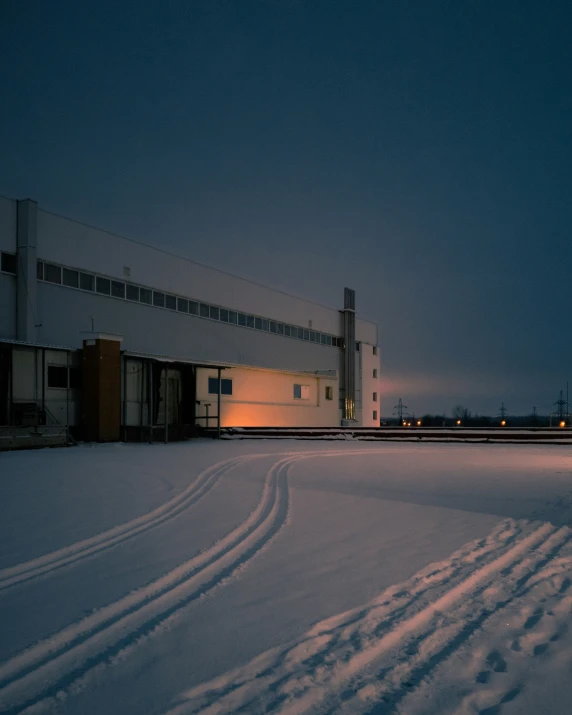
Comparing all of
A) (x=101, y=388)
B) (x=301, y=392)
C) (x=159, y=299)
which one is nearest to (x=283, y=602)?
(x=101, y=388)

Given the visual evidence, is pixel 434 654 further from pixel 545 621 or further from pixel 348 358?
pixel 348 358

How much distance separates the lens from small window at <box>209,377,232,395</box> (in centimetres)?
2970

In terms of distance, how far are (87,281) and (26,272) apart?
3.30 meters

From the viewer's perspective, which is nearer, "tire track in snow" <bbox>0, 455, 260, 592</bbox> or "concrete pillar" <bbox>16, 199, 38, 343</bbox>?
"tire track in snow" <bbox>0, 455, 260, 592</bbox>

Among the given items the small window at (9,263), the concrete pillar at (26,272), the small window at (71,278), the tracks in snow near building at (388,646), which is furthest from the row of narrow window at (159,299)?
→ the tracks in snow near building at (388,646)

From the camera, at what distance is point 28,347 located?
20.1 m

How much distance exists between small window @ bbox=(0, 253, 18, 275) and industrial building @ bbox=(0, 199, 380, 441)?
37 mm

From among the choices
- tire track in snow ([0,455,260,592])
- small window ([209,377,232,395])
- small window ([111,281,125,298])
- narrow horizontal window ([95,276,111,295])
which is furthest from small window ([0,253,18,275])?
tire track in snow ([0,455,260,592])

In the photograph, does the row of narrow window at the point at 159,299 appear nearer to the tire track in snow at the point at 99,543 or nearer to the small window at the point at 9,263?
the small window at the point at 9,263

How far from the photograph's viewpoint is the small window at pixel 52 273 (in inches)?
861

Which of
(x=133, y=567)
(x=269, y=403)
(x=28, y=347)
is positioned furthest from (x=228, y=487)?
(x=269, y=403)

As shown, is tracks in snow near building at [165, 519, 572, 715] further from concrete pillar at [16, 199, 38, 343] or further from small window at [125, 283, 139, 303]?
small window at [125, 283, 139, 303]

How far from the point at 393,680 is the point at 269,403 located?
30.6m

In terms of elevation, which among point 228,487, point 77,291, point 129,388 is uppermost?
point 77,291
